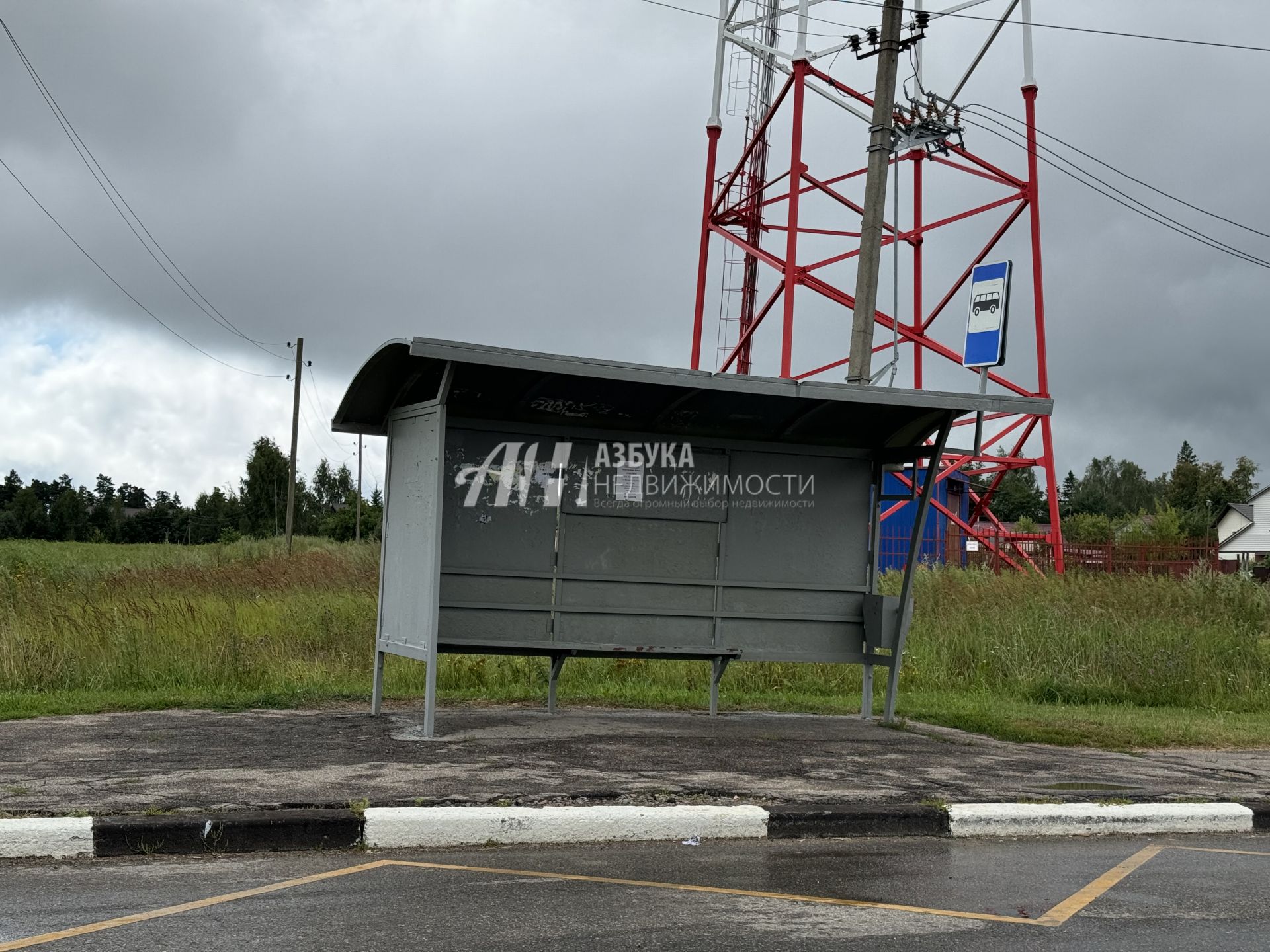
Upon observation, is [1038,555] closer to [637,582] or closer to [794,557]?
[794,557]

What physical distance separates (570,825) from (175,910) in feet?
7.19

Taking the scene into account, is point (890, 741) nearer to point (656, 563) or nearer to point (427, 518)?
point (656, 563)

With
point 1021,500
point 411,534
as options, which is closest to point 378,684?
point 411,534

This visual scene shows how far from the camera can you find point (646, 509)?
10.6m

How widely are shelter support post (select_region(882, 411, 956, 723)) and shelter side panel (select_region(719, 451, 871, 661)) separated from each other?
0.36 metres

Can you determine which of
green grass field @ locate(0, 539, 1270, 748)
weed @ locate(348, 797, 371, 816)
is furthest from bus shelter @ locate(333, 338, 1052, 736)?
weed @ locate(348, 797, 371, 816)

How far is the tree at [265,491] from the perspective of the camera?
72000 mm

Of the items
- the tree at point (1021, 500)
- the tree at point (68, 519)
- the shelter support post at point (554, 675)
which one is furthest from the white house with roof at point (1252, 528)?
the shelter support post at point (554, 675)

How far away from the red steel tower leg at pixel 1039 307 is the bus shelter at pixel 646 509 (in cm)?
1109

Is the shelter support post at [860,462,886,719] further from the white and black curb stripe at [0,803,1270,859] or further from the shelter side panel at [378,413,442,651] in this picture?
the shelter side panel at [378,413,442,651]

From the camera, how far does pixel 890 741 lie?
990cm

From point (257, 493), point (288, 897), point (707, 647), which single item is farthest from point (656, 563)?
point (257, 493)

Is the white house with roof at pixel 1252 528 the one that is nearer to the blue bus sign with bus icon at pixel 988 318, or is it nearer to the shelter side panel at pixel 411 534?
the blue bus sign with bus icon at pixel 988 318

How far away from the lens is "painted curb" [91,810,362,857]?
20.3 ft
